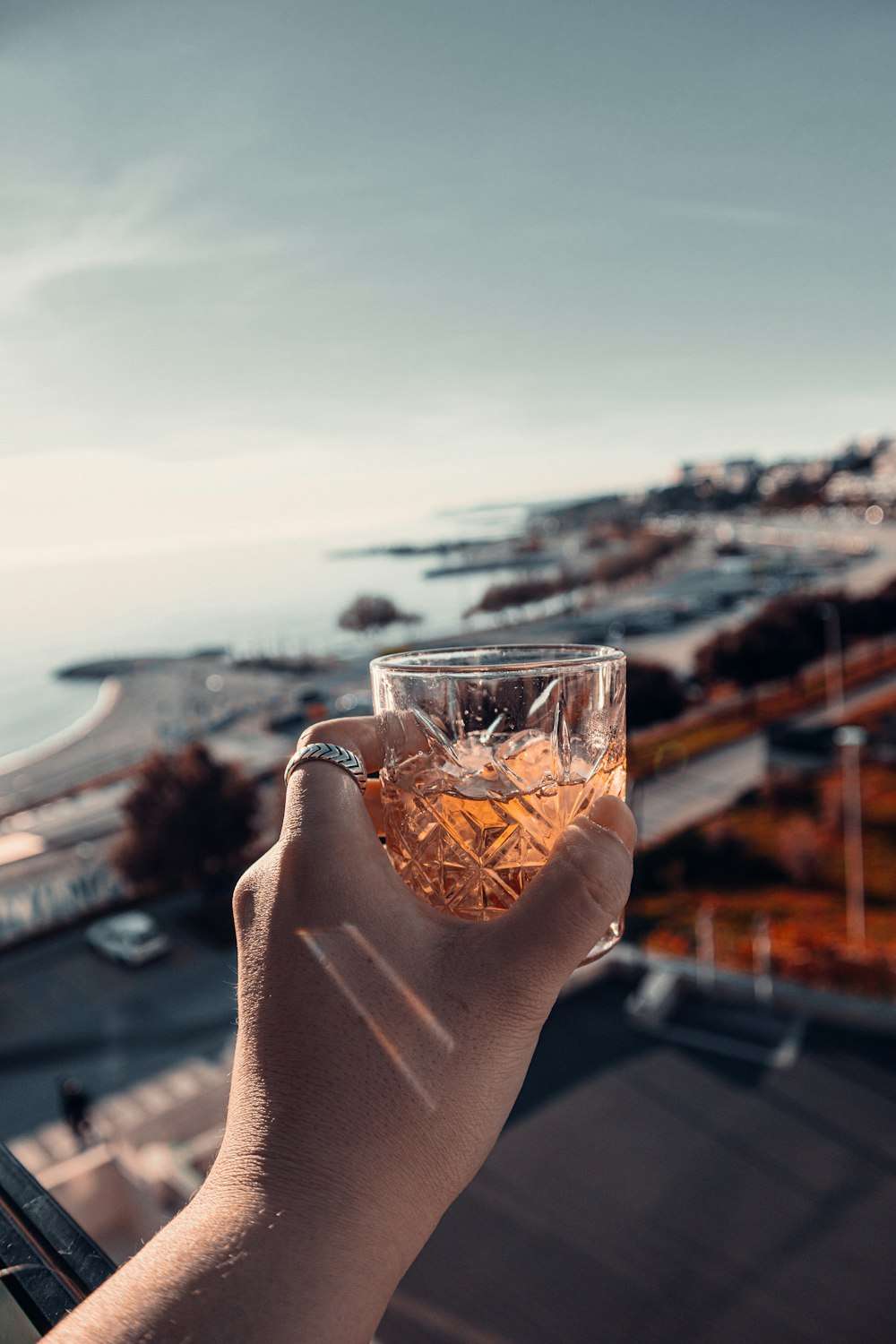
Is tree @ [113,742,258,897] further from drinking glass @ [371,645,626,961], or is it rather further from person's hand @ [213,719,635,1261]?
person's hand @ [213,719,635,1261]

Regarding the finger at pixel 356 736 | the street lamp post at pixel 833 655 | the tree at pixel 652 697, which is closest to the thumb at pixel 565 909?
the finger at pixel 356 736

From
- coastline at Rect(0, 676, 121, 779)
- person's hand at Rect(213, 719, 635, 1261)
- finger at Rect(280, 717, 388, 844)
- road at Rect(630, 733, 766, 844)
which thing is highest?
finger at Rect(280, 717, 388, 844)

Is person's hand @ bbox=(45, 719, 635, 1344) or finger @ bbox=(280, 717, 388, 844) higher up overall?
finger @ bbox=(280, 717, 388, 844)

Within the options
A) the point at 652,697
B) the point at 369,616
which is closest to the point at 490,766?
the point at 652,697

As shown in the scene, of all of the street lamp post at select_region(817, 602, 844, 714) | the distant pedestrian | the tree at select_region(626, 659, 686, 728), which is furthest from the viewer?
the street lamp post at select_region(817, 602, 844, 714)

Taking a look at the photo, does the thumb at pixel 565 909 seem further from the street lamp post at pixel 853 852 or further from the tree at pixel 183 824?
the tree at pixel 183 824

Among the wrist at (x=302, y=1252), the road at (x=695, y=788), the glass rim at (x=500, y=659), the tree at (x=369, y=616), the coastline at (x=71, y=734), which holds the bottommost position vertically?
the coastline at (x=71, y=734)

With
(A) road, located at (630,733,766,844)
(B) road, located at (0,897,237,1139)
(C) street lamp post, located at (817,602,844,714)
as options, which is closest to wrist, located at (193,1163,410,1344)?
(B) road, located at (0,897,237,1139)
